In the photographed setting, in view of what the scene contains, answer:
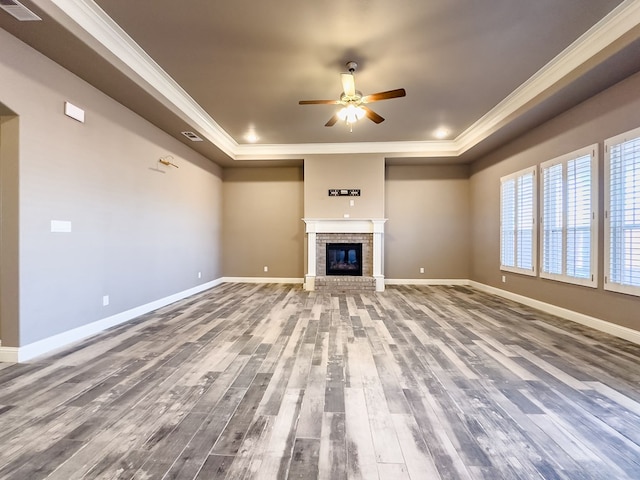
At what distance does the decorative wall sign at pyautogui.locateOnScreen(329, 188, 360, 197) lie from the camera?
6355 mm

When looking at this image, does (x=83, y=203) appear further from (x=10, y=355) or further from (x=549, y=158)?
(x=549, y=158)

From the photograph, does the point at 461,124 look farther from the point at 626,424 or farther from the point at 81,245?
the point at 81,245

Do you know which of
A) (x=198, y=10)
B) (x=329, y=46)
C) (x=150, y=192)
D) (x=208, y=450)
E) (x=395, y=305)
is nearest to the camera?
(x=208, y=450)

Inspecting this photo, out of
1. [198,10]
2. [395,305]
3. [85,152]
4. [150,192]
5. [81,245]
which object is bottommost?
[395,305]

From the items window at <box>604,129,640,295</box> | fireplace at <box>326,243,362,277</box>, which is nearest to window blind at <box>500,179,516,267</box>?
window at <box>604,129,640,295</box>

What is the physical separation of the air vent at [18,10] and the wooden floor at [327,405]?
2.81 meters

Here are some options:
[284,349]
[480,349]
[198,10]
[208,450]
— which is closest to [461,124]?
[480,349]

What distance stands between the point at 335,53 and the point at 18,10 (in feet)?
8.75

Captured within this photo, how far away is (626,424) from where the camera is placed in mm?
1690

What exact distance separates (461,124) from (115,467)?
6.03 metres

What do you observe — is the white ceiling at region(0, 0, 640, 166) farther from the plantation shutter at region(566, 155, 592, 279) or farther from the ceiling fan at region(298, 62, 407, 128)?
the plantation shutter at region(566, 155, 592, 279)

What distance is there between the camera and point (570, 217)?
3.84 meters

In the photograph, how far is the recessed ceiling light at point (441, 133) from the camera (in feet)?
17.6

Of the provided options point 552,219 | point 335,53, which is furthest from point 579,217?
point 335,53
